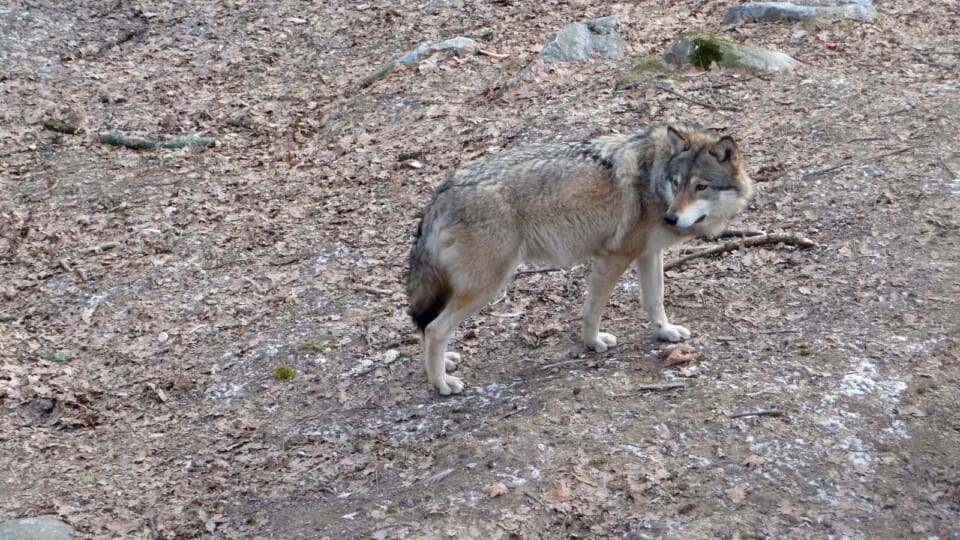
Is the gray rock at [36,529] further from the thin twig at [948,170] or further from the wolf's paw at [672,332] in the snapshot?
the thin twig at [948,170]

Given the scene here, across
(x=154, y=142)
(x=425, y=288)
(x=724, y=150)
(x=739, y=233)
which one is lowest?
(x=154, y=142)

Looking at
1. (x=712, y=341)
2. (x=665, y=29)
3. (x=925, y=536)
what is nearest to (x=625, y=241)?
(x=712, y=341)

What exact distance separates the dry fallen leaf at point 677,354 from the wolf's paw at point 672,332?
104mm

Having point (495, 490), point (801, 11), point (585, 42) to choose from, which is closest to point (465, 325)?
point (495, 490)

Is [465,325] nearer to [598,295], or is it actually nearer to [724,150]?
[598,295]

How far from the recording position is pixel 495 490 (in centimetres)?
570

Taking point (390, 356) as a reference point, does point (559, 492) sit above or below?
above

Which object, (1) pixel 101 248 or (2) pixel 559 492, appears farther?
(1) pixel 101 248

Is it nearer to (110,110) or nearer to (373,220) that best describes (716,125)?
(373,220)

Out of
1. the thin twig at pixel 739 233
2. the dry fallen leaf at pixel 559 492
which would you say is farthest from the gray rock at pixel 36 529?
the thin twig at pixel 739 233

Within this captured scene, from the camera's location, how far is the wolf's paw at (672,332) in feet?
23.3

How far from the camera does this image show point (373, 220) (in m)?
10.0

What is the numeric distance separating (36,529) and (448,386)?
2.99m

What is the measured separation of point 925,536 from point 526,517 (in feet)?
7.54
